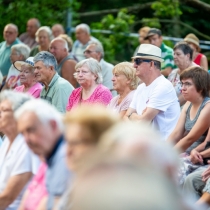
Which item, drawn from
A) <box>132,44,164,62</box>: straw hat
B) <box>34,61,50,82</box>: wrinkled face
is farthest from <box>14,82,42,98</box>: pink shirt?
<box>132,44,164,62</box>: straw hat

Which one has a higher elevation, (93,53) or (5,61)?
(93,53)

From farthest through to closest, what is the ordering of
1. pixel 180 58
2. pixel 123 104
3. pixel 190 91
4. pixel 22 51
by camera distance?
pixel 22 51, pixel 180 58, pixel 123 104, pixel 190 91

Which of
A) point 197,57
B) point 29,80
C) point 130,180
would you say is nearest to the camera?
point 130,180

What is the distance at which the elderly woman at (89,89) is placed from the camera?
7539mm

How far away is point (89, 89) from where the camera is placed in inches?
301

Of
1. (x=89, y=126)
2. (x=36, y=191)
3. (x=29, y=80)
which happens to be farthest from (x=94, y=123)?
(x=29, y=80)

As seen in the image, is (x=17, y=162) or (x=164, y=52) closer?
(x=17, y=162)

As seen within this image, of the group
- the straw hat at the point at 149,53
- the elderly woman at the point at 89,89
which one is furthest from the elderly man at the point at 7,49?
the straw hat at the point at 149,53

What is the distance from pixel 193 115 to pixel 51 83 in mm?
2095

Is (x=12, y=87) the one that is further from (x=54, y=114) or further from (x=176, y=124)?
(x=54, y=114)

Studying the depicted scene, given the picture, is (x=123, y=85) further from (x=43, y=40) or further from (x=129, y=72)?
(x=43, y=40)

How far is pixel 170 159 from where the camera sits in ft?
6.86

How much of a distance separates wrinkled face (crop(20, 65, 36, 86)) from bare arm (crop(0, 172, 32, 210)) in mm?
3897

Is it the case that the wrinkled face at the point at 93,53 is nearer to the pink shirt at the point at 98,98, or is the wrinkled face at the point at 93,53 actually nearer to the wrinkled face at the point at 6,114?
the pink shirt at the point at 98,98
